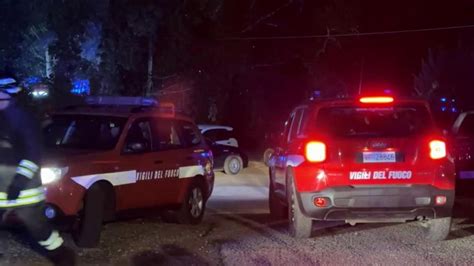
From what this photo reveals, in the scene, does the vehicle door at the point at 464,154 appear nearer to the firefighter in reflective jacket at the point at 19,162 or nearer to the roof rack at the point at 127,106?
the roof rack at the point at 127,106

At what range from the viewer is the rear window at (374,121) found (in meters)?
8.41

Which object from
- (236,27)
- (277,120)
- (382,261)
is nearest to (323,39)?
(236,27)

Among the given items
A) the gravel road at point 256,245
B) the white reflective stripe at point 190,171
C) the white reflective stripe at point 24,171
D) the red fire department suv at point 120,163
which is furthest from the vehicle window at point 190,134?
the white reflective stripe at point 24,171

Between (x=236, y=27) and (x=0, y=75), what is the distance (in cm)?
2694

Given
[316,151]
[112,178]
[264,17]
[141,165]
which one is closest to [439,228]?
[316,151]

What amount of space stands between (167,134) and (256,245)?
2.50 m

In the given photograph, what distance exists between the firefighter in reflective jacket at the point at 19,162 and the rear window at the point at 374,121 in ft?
11.7

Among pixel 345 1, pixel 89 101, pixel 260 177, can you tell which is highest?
pixel 345 1

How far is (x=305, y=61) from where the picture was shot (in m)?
36.3

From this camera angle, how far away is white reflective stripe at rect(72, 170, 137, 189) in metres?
8.25

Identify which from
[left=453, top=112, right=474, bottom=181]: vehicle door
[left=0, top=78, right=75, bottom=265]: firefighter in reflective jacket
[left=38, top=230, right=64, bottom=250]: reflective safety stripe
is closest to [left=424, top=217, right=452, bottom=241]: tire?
[left=453, top=112, right=474, bottom=181]: vehicle door

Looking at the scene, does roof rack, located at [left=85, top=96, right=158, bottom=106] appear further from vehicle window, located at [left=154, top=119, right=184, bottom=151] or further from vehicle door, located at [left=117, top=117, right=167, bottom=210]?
vehicle door, located at [left=117, top=117, right=167, bottom=210]

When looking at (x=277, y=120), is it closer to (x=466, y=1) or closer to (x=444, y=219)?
(x=466, y=1)

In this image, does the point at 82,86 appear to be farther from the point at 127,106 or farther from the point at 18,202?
the point at 18,202
